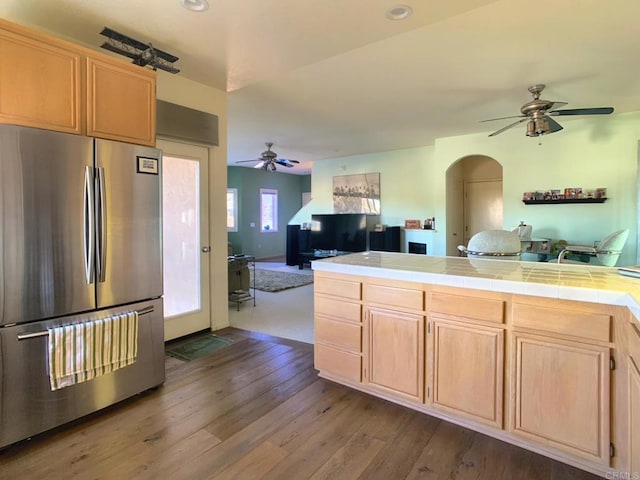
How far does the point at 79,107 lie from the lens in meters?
2.11

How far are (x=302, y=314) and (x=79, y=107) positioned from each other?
3248 millimetres

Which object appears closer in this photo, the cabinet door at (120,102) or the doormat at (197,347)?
the cabinet door at (120,102)

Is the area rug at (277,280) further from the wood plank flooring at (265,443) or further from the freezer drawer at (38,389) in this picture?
the freezer drawer at (38,389)

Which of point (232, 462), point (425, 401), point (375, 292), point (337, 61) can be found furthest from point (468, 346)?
point (337, 61)

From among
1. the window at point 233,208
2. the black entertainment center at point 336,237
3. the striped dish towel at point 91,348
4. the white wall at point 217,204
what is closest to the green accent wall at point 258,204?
the window at point 233,208

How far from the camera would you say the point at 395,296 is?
2221 millimetres

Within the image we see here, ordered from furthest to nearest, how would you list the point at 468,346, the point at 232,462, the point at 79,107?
the point at 79,107
the point at 468,346
the point at 232,462

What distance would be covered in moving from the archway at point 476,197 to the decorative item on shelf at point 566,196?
164 cm

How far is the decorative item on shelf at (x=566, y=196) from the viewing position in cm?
505

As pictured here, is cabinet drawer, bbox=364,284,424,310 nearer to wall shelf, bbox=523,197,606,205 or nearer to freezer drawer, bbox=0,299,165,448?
freezer drawer, bbox=0,299,165,448

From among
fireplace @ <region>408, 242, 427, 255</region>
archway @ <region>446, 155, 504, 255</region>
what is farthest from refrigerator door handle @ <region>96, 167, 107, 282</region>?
archway @ <region>446, 155, 504, 255</region>

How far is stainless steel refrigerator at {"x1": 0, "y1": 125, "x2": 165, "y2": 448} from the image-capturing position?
1.84 meters

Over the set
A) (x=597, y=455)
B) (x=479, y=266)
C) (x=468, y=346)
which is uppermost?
(x=479, y=266)

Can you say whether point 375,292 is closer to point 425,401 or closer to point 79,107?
point 425,401
